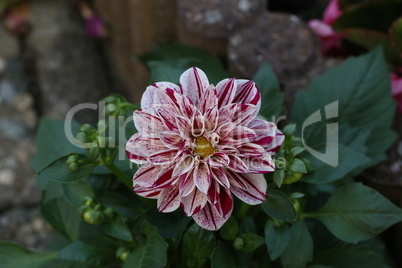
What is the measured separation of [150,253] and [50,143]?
0.31 meters

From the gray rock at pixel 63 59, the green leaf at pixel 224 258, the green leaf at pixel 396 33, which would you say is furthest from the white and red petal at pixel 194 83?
the gray rock at pixel 63 59

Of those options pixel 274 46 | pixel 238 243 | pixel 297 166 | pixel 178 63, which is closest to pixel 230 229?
pixel 238 243

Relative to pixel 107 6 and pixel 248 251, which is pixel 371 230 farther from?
pixel 107 6

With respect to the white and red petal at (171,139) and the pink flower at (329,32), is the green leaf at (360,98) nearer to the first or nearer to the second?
the pink flower at (329,32)

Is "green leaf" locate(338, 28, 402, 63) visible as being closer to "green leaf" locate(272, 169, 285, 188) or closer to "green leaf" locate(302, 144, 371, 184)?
"green leaf" locate(302, 144, 371, 184)

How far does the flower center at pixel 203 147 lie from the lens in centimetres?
60

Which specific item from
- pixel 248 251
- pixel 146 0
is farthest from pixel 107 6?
pixel 248 251

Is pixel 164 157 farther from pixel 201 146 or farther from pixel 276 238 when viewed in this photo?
pixel 276 238

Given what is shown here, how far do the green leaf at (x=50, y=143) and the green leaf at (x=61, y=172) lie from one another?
0.66 ft

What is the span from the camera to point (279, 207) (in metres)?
0.66

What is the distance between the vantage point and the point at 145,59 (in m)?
1.15

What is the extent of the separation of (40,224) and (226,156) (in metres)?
0.85

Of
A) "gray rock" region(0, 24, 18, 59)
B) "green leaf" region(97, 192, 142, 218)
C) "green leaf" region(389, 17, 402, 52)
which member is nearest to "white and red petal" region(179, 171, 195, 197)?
"green leaf" region(97, 192, 142, 218)

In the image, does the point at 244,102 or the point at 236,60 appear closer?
the point at 244,102
